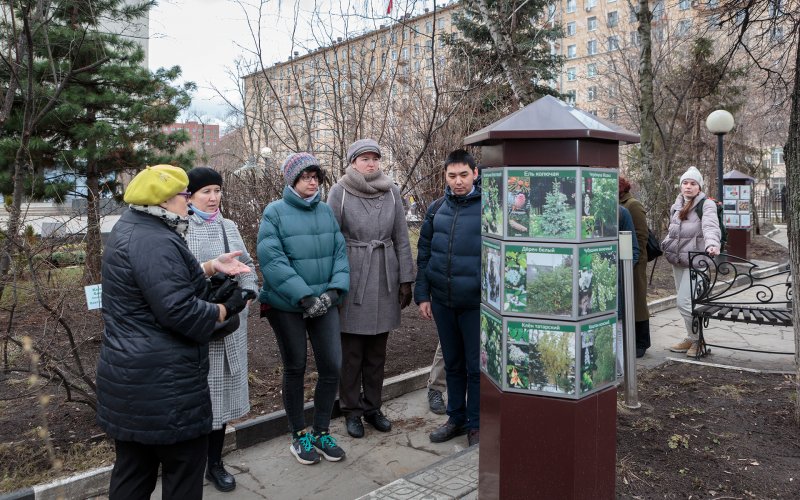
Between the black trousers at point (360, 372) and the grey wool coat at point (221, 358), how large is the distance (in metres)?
0.94

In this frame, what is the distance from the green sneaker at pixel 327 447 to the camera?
12.8 ft

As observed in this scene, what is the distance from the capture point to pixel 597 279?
107 inches

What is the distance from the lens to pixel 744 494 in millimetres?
3039

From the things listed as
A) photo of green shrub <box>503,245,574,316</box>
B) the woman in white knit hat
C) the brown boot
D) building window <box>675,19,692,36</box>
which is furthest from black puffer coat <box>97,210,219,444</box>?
building window <box>675,19,692,36</box>

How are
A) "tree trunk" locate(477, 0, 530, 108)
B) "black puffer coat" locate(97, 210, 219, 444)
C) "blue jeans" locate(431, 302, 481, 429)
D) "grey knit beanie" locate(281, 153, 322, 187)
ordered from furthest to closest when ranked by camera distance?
"tree trunk" locate(477, 0, 530, 108)
"blue jeans" locate(431, 302, 481, 429)
"grey knit beanie" locate(281, 153, 322, 187)
"black puffer coat" locate(97, 210, 219, 444)

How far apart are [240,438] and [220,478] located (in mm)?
599

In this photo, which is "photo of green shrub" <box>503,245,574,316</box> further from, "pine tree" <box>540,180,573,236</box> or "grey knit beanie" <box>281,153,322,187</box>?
"grey knit beanie" <box>281,153,322,187</box>

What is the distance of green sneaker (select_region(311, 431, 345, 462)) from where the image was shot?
3914 mm

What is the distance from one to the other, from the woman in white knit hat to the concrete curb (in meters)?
2.96

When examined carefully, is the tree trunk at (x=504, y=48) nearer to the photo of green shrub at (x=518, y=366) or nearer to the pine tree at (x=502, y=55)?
the pine tree at (x=502, y=55)

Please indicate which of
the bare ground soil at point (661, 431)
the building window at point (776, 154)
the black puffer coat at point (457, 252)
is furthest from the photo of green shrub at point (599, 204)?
the building window at point (776, 154)

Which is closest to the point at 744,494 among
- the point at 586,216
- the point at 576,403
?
the point at 576,403

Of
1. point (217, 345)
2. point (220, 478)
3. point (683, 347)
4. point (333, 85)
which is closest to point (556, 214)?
point (217, 345)

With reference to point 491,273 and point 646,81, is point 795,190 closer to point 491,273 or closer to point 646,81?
point 491,273
